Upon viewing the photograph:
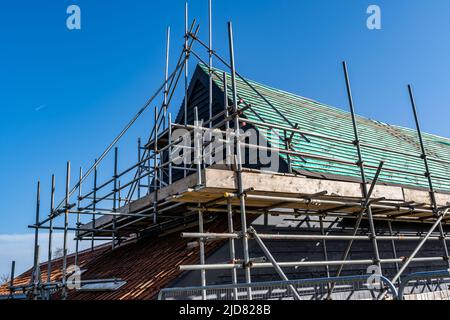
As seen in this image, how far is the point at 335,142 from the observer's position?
11742 millimetres

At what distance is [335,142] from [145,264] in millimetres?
6466

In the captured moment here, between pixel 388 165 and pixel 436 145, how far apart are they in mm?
7142

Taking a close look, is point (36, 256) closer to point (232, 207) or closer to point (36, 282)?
point (36, 282)

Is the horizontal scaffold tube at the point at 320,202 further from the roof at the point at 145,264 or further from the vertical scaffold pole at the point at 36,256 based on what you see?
the vertical scaffold pole at the point at 36,256

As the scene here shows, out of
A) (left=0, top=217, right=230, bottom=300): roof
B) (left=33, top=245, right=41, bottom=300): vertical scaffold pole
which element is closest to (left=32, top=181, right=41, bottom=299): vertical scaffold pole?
(left=33, top=245, right=41, bottom=300): vertical scaffold pole

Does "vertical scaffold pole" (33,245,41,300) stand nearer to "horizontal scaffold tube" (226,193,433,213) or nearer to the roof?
the roof

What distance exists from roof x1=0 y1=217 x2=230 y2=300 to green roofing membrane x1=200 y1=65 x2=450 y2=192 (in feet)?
10.2

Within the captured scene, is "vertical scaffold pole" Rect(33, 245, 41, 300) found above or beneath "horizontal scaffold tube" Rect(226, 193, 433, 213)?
beneath

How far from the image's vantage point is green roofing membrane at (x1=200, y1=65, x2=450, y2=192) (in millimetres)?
10281

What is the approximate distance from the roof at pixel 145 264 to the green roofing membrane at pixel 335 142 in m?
3.11

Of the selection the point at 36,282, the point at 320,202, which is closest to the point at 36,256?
the point at 36,282

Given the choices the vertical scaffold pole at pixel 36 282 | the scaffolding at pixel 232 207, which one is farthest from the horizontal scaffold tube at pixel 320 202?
the vertical scaffold pole at pixel 36 282

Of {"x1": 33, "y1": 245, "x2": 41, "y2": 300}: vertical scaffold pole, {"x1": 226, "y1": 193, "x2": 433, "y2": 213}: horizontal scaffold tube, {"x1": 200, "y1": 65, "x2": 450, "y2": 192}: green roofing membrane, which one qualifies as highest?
{"x1": 200, "y1": 65, "x2": 450, "y2": 192}: green roofing membrane
